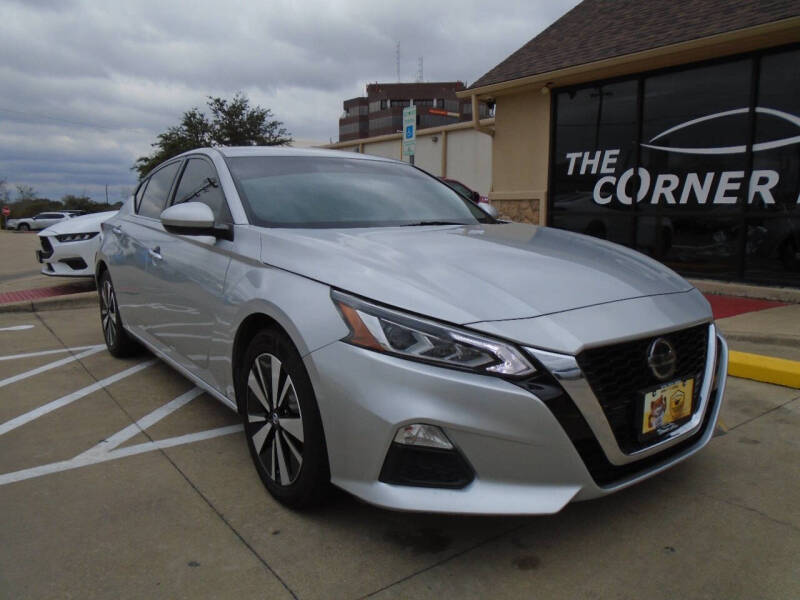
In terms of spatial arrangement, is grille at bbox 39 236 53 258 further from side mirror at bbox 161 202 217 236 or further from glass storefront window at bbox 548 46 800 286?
glass storefront window at bbox 548 46 800 286

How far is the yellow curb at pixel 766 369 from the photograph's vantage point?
405cm

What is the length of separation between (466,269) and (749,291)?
20.5ft

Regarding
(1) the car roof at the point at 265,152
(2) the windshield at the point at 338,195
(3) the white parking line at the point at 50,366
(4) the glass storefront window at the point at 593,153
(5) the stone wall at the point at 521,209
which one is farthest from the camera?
(5) the stone wall at the point at 521,209

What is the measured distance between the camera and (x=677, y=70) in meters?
7.83

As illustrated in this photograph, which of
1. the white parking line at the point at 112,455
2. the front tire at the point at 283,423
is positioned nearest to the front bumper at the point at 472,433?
the front tire at the point at 283,423

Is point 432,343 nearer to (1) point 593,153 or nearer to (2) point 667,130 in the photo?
(2) point 667,130

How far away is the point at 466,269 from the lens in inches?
88.9

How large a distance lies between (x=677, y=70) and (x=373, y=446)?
7.69 meters

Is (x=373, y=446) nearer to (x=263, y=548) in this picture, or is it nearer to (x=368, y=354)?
(x=368, y=354)

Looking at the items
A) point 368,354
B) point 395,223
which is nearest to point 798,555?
point 368,354

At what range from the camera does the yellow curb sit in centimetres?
405

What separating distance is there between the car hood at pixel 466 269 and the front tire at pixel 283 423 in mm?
333

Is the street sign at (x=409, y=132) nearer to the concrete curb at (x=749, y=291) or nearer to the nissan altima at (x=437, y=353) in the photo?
the concrete curb at (x=749, y=291)

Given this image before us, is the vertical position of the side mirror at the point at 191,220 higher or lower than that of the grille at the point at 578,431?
higher
